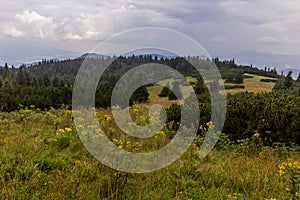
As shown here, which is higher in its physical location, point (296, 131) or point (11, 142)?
point (296, 131)

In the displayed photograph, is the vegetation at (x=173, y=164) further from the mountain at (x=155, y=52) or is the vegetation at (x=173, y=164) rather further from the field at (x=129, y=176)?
the mountain at (x=155, y=52)

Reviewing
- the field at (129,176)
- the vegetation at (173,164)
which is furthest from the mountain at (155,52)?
the field at (129,176)

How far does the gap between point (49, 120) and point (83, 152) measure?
5.16 meters

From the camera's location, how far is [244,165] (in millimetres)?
5637

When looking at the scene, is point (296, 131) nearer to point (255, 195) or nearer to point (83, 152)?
point (255, 195)

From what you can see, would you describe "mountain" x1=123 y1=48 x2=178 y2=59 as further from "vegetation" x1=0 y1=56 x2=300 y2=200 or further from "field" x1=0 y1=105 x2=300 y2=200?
"field" x1=0 y1=105 x2=300 y2=200

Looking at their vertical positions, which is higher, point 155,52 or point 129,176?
point 155,52

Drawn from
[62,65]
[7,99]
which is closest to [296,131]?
[7,99]

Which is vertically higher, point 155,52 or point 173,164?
point 155,52

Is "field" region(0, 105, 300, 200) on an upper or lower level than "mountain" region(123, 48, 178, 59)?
lower

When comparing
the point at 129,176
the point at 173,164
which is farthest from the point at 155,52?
the point at 129,176

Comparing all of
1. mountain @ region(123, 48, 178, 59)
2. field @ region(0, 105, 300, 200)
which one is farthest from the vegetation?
mountain @ region(123, 48, 178, 59)

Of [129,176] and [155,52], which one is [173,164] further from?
[155,52]

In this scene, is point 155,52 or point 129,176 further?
point 155,52
